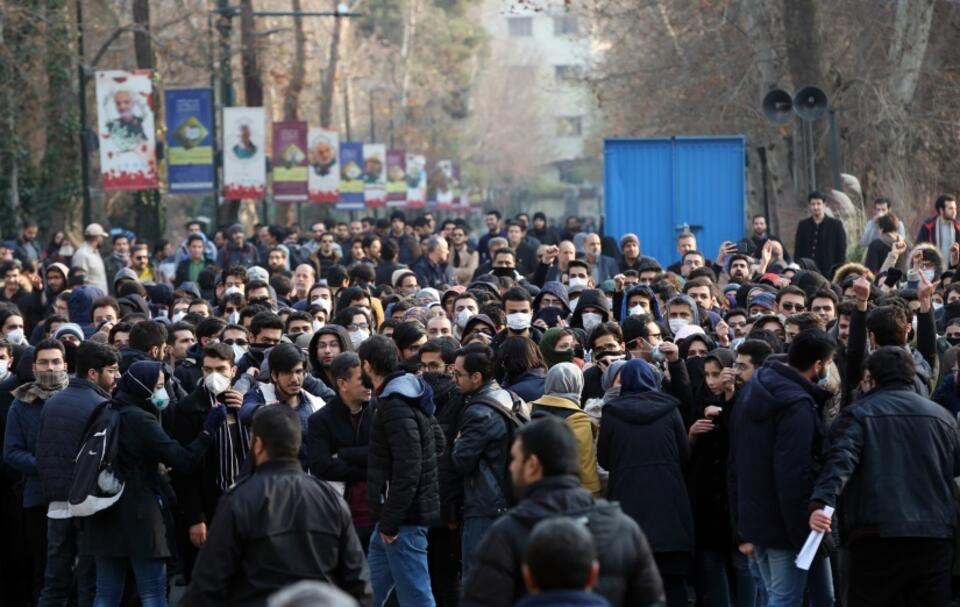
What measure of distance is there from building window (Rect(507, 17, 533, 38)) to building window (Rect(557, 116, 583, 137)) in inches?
286

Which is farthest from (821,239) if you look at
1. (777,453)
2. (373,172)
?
(373,172)

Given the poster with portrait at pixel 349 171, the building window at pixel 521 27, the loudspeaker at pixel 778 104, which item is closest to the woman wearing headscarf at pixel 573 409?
the loudspeaker at pixel 778 104

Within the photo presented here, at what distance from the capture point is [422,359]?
412 inches

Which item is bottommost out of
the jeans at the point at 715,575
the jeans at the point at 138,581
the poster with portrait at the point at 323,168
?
the jeans at the point at 715,575

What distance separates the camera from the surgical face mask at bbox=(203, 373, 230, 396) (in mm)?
10000

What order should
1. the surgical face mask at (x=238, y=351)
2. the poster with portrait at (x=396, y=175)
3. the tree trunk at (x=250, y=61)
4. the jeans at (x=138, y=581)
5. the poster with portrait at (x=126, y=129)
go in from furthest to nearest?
the poster with portrait at (x=396, y=175) → the tree trunk at (x=250, y=61) → the poster with portrait at (x=126, y=129) → the surgical face mask at (x=238, y=351) → the jeans at (x=138, y=581)

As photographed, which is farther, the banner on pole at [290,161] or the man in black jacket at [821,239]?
the banner on pole at [290,161]

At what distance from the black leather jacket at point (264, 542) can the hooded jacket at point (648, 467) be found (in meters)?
2.73

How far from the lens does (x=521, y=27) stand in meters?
138

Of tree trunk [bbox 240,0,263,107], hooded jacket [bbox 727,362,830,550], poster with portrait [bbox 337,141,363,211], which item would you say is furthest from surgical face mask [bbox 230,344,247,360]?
poster with portrait [bbox 337,141,363,211]

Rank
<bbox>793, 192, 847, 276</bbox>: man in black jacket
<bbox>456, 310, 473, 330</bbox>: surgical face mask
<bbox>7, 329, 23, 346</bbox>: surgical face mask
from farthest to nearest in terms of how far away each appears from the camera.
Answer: <bbox>793, 192, 847, 276</bbox>: man in black jacket, <bbox>456, 310, 473, 330</bbox>: surgical face mask, <bbox>7, 329, 23, 346</bbox>: surgical face mask

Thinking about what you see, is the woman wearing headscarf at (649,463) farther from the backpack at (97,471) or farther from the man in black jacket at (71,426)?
the man in black jacket at (71,426)

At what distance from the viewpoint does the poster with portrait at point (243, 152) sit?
32.4 meters

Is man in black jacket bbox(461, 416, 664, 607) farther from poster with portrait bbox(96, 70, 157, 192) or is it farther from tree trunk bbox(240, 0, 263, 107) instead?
tree trunk bbox(240, 0, 263, 107)
